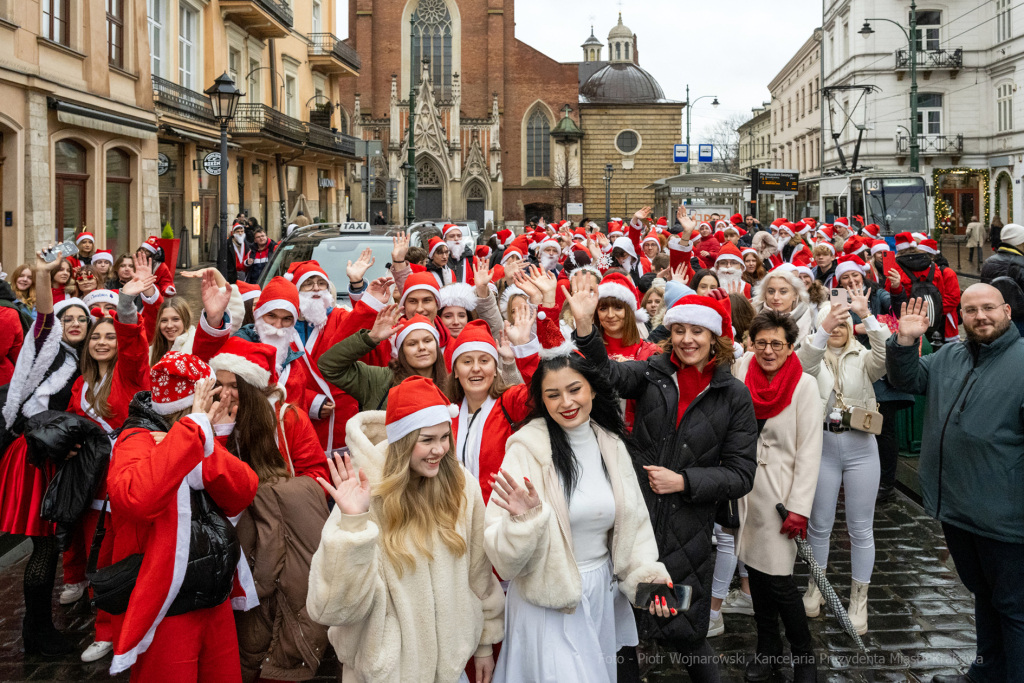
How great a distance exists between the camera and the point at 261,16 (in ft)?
97.5

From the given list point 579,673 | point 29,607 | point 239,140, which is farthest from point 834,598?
point 239,140

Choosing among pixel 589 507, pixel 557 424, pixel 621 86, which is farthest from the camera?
pixel 621 86

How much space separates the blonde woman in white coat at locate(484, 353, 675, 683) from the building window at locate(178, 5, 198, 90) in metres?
25.2

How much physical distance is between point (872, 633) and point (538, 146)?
2176 inches

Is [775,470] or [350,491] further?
[775,470]

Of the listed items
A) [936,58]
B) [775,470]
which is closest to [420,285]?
[775,470]

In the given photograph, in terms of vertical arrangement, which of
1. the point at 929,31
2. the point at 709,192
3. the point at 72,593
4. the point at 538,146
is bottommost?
the point at 72,593

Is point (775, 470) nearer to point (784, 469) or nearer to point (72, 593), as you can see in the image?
point (784, 469)

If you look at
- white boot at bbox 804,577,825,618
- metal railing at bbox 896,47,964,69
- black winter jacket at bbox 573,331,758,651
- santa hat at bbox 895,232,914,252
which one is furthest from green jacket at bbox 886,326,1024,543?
metal railing at bbox 896,47,964,69

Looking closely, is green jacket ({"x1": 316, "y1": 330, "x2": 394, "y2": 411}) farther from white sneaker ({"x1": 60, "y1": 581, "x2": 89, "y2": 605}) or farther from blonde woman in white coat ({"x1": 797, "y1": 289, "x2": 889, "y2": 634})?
blonde woman in white coat ({"x1": 797, "y1": 289, "x2": 889, "y2": 634})

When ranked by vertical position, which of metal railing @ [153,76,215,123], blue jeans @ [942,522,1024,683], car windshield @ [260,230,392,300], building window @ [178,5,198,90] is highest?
building window @ [178,5,198,90]

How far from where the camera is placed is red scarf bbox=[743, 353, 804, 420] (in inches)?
186

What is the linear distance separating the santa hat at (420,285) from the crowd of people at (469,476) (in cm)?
2

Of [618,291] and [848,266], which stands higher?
[848,266]
